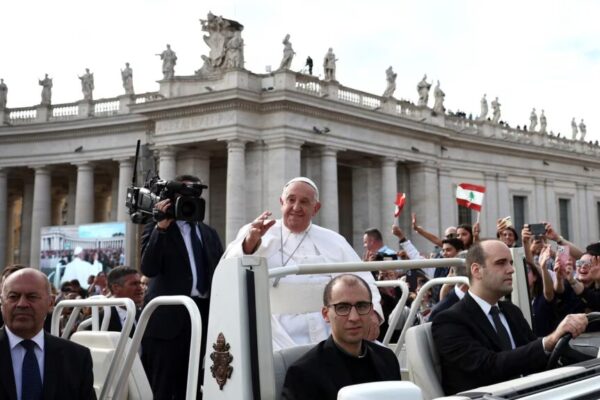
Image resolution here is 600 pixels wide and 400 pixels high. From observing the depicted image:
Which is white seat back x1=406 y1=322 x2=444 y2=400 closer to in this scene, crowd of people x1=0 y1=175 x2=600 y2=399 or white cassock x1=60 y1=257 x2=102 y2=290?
crowd of people x1=0 y1=175 x2=600 y2=399

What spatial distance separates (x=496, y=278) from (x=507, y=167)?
44.1 meters

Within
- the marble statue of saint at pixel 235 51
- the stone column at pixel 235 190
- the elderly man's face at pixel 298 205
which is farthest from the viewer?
the marble statue of saint at pixel 235 51

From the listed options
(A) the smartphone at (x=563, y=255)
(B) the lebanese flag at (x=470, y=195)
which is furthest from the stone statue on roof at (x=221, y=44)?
(A) the smartphone at (x=563, y=255)

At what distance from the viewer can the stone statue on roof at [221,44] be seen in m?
34.8

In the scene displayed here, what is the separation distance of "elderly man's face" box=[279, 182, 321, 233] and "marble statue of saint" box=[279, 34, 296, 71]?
1162 inches

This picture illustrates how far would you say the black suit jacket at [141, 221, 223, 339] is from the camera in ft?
19.3

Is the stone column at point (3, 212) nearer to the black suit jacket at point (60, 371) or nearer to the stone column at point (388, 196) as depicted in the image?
the stone column at point (388, 196)

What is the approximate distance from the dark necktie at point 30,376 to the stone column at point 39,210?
36.4 meters

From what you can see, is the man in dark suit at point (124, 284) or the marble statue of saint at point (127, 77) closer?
the man in dark suit at point (124, 284)

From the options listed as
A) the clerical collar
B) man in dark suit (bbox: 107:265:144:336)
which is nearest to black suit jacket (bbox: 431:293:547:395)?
the clerical collar

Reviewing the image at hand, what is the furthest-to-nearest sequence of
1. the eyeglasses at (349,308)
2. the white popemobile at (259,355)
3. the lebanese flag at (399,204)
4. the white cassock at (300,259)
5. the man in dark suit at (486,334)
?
1. the lebanese flag at (399,204)
2. the white cassock at (300,259)
3. the man in dark suit at (486,334)
4. the eyeglasses at (349,308)
5. the white popemobile at (259,355)

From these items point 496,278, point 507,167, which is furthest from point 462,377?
point 507,167

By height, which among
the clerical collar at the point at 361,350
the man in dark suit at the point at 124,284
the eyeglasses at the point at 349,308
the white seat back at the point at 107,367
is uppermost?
the man in dark suit at the point at 124,284

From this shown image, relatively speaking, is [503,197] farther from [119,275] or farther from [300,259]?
[300,259]
